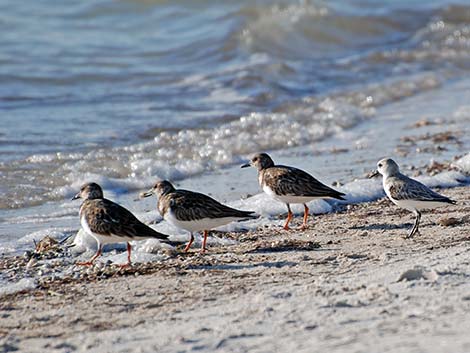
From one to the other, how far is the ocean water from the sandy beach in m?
1.48

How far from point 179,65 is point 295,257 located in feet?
39.6

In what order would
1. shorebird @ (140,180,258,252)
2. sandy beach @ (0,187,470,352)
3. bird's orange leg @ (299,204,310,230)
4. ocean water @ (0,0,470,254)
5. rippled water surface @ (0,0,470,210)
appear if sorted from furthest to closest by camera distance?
rippled water surface @ (0,0,470,210) → ocean water @ (0,0,470,254) → bird's orange leg @ (299,204,310,230) → shorebird @ (140,180,258,252) → sandy beach @ (0,187,470,352)

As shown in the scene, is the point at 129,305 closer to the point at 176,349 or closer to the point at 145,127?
the point at 176,349

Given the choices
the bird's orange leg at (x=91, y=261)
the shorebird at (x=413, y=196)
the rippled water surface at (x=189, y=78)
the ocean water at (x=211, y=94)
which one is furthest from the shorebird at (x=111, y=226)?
the rippled water surface at (x=189, y=78)

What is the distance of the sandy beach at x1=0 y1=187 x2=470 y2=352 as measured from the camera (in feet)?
15.1

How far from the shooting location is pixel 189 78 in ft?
55.5

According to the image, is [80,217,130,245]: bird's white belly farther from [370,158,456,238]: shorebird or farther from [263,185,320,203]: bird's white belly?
[370,158,456,238]: shorebird

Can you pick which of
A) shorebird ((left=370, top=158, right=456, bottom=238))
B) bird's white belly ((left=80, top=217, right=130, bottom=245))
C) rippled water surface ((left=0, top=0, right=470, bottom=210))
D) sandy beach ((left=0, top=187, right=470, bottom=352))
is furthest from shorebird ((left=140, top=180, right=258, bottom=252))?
rippled water surface ((left=0, top=0, right=470, bottom=210))

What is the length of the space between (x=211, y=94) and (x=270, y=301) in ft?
34.3

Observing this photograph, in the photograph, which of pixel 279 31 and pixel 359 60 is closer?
pixel 359 60

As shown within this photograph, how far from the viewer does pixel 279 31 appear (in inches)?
818

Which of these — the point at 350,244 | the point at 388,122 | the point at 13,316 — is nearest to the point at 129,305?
the point at 13,316

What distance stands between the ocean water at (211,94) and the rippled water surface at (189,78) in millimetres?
40

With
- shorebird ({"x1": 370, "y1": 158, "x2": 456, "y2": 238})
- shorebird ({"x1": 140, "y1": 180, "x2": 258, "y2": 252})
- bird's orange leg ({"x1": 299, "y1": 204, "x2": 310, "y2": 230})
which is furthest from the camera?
bird's orange leg ({"x1": 299, "y1": 204, "x2": 310, "y2": 230})
